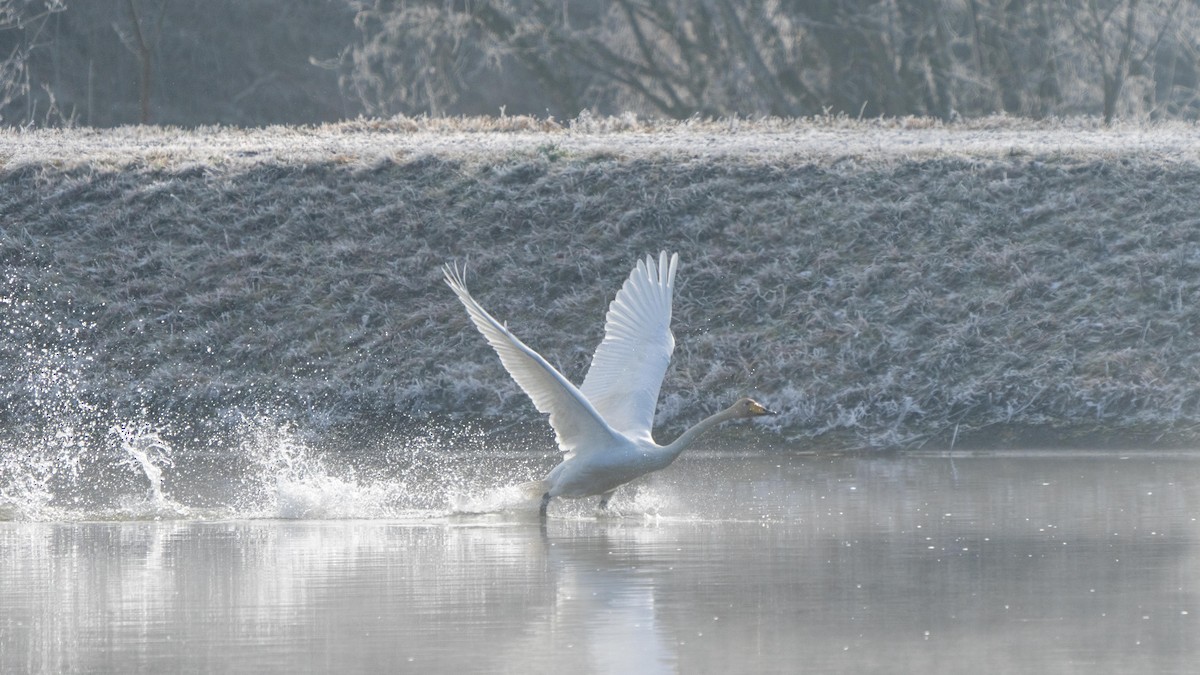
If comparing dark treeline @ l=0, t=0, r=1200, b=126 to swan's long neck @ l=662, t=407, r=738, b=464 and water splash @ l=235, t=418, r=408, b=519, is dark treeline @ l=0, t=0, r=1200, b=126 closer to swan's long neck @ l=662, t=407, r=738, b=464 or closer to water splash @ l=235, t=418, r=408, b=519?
water splash @ l=235, t=418, r=408, b=519

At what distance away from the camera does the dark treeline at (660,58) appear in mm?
33000

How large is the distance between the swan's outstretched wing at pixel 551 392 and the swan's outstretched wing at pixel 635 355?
1.38ft

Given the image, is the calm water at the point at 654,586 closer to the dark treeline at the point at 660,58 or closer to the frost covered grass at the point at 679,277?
the frost covered grass at the point at 679,277

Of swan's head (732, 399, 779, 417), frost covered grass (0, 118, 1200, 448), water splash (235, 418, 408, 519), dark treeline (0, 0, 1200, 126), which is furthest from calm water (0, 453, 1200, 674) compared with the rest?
dark treeline (0, 0, 1200, 126)

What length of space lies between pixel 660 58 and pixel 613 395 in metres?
25.3

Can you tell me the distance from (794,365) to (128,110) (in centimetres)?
2824

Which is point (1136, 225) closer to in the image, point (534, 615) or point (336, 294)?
point (336, 294)

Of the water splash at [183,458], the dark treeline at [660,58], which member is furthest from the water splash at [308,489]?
the dark treeline at [660,58]

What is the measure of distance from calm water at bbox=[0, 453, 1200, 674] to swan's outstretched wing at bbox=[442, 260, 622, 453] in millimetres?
474

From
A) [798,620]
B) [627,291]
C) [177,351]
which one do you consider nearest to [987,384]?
[627,291]

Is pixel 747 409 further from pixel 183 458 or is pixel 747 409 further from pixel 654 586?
pixel 183 458

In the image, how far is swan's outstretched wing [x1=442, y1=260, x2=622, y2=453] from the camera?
34.7ft

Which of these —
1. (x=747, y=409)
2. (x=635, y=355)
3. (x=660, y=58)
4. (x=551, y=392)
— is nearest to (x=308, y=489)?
(x=551, y=392)

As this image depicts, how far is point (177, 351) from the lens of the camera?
16.8 m
